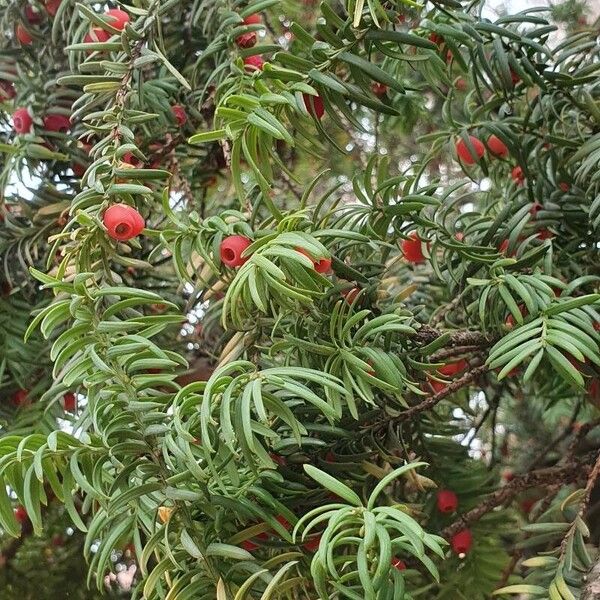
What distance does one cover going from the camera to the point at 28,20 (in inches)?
34.2

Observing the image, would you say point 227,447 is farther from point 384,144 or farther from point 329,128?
point 384,144

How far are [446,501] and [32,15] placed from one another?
0.65 m

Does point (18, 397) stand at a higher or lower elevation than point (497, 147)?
lower

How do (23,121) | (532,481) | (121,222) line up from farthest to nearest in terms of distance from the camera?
(23,121), (532,481), (121,222)

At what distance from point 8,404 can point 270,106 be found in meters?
0.46

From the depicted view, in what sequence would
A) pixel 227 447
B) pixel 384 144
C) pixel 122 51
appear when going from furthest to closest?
pixel 384 144, pixel 122 51, pixel 227 447

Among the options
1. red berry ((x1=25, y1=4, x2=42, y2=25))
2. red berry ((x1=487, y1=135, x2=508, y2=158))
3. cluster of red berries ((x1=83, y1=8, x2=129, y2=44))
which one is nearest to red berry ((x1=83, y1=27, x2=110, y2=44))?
cluster of red berries ((x1=83, y1=8, x2=129, y2=44))

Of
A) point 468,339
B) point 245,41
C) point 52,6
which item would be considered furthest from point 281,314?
point 52,6

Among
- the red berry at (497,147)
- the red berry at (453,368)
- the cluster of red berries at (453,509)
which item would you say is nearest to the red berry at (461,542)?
the cluster of red berries at (453,509)

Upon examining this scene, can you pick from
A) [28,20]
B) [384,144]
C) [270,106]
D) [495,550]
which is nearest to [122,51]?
[270,106]

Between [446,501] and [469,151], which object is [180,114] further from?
[446,501]

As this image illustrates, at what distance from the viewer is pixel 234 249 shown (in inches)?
21.0

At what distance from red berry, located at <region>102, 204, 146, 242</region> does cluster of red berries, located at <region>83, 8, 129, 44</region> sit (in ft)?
0.74

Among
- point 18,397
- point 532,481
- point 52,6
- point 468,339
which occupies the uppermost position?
point 52,6
